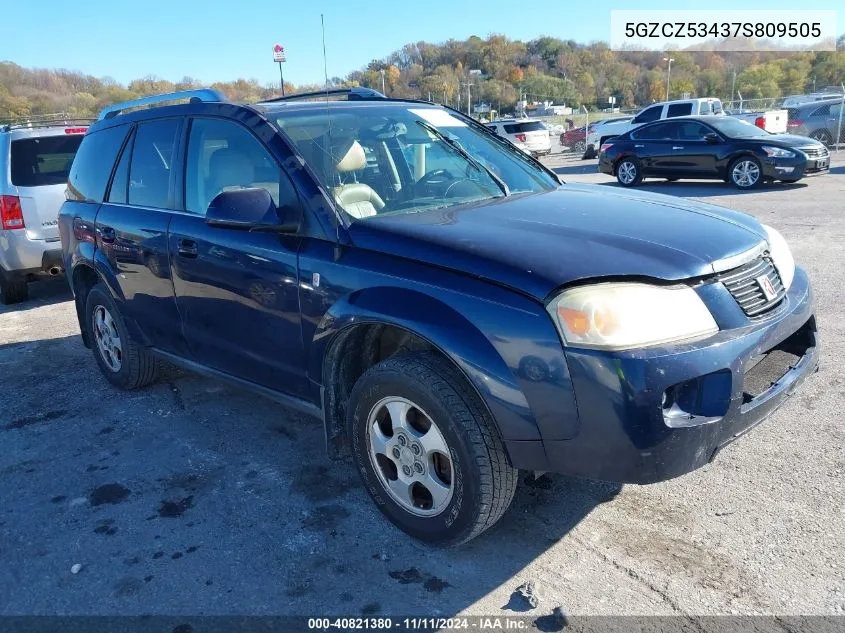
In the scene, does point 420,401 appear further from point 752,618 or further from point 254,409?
point 254,409

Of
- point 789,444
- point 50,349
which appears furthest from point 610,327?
point 50,349

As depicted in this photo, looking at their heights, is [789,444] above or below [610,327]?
below

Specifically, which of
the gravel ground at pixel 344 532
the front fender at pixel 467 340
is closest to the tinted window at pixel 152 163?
the gravel ground at pixel 344 532

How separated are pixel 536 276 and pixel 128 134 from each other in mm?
3187

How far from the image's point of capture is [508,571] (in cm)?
262

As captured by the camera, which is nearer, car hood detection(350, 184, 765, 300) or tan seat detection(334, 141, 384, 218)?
car hood detection(350, 184, 765, 300)

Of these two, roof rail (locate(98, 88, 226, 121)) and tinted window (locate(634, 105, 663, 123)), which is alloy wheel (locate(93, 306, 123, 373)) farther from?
tinted window (locate(634, 105, 663, 123))

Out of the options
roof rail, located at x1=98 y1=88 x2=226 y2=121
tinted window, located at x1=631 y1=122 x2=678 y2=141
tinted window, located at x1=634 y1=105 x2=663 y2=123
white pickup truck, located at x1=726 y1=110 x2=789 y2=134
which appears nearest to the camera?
roof rail, located at x1=98 y1=88 x2=226 y2=121

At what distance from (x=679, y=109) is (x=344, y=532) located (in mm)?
19330

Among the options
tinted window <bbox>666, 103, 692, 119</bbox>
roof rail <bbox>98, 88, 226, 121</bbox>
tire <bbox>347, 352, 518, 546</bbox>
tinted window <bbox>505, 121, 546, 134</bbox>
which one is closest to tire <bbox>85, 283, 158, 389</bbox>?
roof rail <bbox>98, 88, 226, 121</bbox>

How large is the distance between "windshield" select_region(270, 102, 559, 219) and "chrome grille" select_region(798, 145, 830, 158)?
36.3 feet

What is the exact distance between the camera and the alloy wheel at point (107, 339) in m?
4.64

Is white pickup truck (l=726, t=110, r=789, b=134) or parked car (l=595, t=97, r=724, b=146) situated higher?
parked car (l=595, t=97, r=724, b=146)

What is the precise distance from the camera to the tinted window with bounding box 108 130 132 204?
4.30 m
